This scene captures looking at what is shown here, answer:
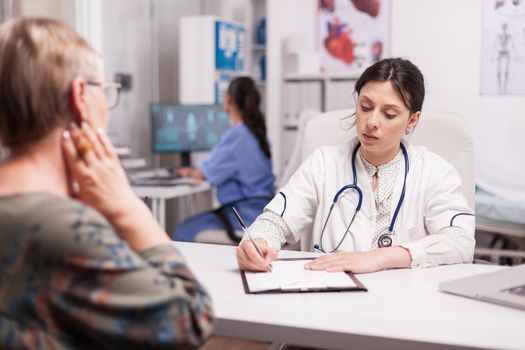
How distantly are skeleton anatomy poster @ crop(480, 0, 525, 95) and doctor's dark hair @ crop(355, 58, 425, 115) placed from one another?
1771 mm

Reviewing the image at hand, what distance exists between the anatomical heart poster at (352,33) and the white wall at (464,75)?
5.67ft

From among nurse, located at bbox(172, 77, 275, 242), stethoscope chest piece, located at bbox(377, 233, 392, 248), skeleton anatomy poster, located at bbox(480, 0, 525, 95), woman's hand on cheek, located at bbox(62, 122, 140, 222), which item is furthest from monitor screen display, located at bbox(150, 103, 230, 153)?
woman's hand on cheek, located at bbox(62, 122, 140, 222)

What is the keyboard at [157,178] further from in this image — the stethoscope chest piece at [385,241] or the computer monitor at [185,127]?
the stethoscope chest piece at [385,241]

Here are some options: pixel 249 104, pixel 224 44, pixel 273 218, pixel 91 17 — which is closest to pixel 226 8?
pixel 224 44

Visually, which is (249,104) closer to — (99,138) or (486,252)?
(486,252)

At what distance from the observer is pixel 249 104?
11.7 feet

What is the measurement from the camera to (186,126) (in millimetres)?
4164

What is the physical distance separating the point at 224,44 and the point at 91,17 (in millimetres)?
1092

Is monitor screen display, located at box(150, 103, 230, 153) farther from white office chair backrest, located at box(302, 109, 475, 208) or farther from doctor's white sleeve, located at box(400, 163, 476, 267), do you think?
doctor's white sleeve, located at box(400, 163, 476, 267)

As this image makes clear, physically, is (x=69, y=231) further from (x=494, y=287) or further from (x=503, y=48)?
(x=503, y=48)

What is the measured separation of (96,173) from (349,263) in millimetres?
707

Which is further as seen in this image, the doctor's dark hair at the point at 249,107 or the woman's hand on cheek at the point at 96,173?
the doctor's dark hair at the point at 249,107

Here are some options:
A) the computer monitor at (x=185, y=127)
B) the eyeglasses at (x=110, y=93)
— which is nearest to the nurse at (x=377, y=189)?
the eyeglasses at (x=110, y=93)

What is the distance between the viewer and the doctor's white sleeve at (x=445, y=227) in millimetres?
1492
